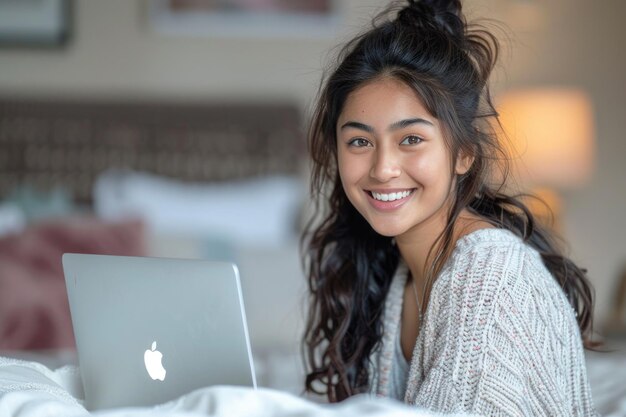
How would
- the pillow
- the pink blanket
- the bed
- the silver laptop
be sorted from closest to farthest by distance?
the silver laptop → the pink blanket → the bed → the pillow

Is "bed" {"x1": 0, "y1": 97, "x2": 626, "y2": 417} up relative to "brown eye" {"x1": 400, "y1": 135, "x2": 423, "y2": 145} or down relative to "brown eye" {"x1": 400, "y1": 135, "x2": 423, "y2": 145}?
down

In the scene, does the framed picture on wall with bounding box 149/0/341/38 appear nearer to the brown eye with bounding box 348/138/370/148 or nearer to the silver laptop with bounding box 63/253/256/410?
the brown eye with bounding box 348/138/370/148

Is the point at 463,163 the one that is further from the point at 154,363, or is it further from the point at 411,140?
the point at 154,363

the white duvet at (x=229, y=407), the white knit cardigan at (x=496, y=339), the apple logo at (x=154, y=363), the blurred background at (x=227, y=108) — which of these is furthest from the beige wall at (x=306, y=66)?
the white duvet at (x=229, y=407)

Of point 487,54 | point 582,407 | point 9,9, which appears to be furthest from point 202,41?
point 582,407

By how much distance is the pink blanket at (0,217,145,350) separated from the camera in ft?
9.36

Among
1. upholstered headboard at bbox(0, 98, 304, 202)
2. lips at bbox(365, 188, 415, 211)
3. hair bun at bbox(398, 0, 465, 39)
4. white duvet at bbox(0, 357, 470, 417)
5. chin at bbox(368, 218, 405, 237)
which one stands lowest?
upholstered headboard at bbox(0, 98, 304, 202)

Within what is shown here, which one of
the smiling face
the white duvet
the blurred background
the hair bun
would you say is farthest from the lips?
the blurred background

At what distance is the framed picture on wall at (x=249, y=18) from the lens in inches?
166

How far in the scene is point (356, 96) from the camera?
154 centimetres

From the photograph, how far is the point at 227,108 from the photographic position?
4.22 metres

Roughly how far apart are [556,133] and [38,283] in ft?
7.73

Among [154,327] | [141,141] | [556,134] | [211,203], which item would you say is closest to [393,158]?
[154,327]

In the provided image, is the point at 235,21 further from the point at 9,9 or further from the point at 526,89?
the point at 526,89
